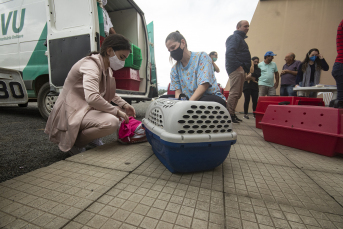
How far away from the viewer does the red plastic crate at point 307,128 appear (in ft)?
5.13

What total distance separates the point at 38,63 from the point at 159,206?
139 inches

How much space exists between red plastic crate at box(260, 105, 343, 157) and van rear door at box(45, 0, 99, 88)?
2.66 m

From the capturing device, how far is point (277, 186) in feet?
3.37

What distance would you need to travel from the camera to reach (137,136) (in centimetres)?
186

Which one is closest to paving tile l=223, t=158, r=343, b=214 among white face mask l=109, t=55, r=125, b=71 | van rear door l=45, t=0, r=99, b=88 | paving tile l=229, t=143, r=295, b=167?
paving tile l=229, t=143, r=295, b=167

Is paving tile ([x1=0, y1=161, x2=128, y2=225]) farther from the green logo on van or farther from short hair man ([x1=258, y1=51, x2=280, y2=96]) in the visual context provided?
short hair man ([x1=258, y1=51, x2=280, y2=96])

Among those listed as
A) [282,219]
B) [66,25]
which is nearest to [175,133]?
[282,219]

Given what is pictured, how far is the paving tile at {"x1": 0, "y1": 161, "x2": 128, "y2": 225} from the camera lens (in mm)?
736

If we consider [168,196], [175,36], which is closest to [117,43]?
[175,36]

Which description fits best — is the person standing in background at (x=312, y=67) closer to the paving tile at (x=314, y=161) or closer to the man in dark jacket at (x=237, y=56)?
the man in dark jacket at (x=237, y=56)

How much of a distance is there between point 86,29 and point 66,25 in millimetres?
413

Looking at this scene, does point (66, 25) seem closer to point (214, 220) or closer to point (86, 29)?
point (86, 29)

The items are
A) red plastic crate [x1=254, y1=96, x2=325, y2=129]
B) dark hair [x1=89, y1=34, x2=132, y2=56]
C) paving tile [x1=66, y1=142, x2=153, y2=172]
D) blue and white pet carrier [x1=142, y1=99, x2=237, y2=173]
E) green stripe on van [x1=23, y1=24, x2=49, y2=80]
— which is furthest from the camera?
green stripe on van [x1=23, y1=24, x2=49, y2=80]

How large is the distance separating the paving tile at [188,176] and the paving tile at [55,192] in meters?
0.18
